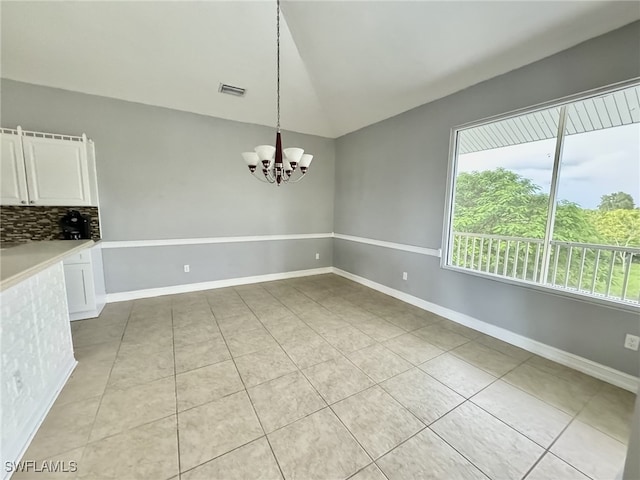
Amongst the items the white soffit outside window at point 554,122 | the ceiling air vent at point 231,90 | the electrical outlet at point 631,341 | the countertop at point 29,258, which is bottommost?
the electrical outlet at point 631,341

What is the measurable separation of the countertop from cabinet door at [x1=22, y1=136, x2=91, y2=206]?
3.60ft

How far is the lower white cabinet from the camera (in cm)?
288

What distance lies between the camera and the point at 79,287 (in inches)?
116

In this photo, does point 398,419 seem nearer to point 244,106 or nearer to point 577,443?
point 577,443

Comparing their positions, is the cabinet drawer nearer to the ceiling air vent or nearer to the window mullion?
the ceiling air vent

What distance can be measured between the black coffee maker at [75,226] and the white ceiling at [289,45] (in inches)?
62.2

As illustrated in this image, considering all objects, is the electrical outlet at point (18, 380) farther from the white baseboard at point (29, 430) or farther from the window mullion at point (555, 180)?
the window mullion at point (555, 180)

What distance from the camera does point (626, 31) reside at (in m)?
1.91

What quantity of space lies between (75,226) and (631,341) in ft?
18.8

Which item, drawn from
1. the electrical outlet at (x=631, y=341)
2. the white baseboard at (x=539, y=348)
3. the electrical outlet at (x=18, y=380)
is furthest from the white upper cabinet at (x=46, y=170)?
the electrical outlet at (x=631, y=341)

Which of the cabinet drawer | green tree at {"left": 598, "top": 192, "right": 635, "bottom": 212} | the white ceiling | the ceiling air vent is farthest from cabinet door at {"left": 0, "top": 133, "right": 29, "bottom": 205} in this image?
green tree at {"left": 598, "top": 192, "right": 635, "bottom": 212}

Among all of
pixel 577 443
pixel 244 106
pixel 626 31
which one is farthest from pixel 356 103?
pixel 577 443

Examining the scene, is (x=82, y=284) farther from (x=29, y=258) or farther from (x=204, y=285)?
(x=29, y=258)

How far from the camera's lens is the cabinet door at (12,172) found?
8.75ft
